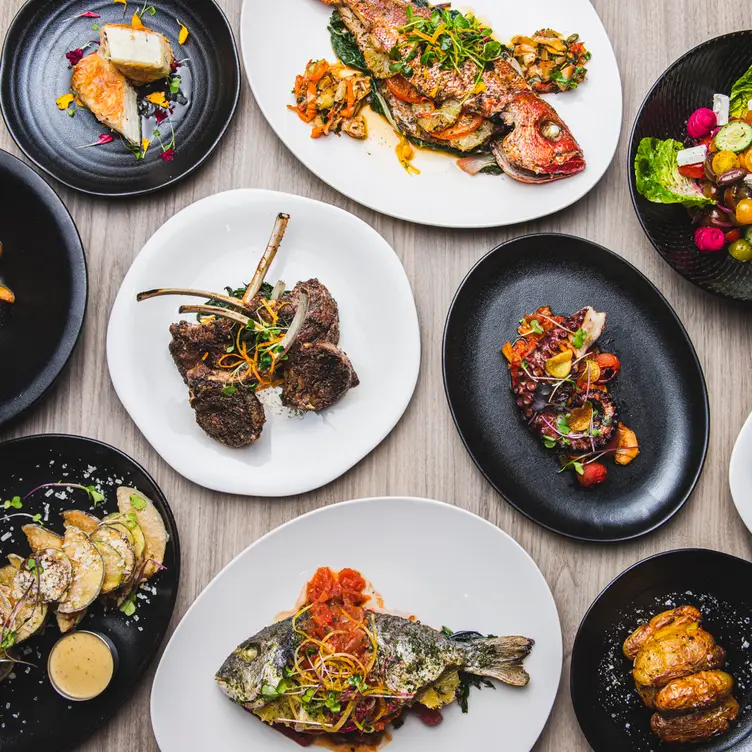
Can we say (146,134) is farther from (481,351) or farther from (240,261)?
(481,351)

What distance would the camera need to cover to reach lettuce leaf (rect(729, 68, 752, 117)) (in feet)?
10.8

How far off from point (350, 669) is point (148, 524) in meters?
1.05

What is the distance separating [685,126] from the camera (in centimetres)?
334

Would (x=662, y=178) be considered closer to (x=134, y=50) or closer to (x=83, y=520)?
(x=134, y=50)

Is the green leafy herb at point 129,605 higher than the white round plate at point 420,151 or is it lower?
lower

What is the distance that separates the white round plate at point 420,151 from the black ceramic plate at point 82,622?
1.60 m

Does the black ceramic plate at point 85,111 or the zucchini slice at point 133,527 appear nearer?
the zucchini slice at point 133,527

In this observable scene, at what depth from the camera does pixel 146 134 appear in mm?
3297

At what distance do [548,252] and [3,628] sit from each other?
2.78 m

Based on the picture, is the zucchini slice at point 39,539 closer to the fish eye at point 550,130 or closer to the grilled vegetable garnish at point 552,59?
the fish eye at point 550,130

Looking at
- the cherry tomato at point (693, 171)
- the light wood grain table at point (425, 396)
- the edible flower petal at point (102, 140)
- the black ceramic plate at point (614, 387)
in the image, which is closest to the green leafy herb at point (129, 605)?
the light wood grain table at point (425, 396)

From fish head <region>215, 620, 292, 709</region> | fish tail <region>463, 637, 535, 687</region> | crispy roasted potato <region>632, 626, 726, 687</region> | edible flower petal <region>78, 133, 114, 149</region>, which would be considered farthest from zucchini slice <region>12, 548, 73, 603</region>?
crispy roasted potato <region>632, 626, 726, 687</region>

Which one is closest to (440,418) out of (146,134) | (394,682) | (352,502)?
(352,502)

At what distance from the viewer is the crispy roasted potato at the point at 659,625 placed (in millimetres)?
3176
